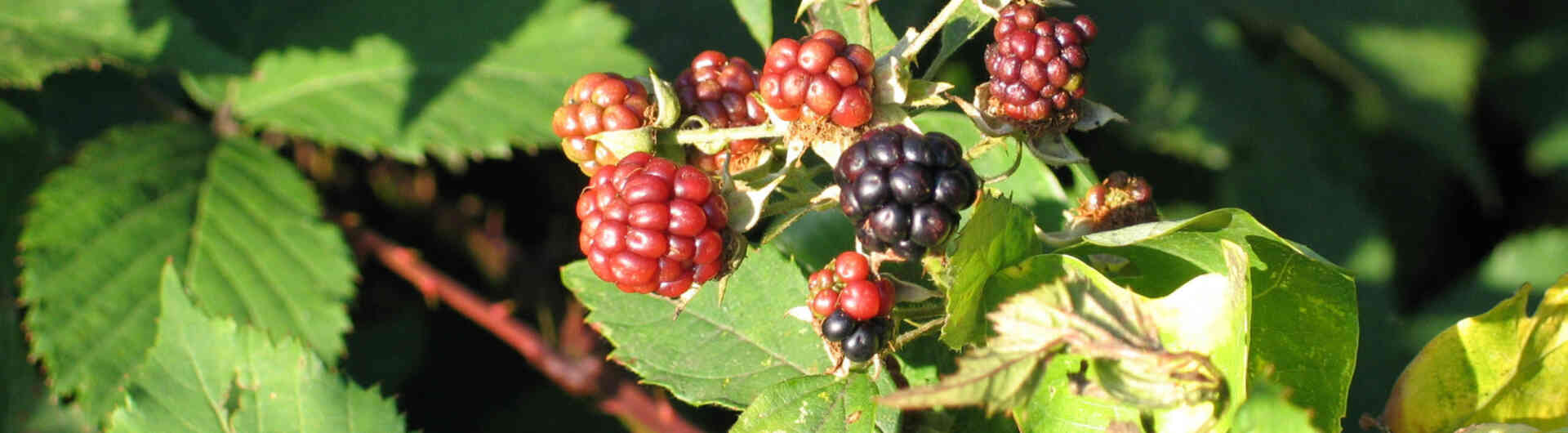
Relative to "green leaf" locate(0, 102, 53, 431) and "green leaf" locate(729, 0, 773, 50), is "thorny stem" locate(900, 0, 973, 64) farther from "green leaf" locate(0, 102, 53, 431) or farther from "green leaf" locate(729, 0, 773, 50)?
"green leaf" locate(0, 102, 53, 431)

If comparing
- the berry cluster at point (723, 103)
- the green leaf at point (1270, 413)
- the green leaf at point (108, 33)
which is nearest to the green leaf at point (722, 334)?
the berry cluster at point (723, 103)

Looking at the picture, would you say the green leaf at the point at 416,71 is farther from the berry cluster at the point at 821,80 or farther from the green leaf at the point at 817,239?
the berry cluster at the point at 821,80

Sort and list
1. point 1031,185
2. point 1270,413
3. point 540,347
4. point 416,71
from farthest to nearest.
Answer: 1. point 416,71
2. point 540,347
3. point 1031,185
4. point 1270,413

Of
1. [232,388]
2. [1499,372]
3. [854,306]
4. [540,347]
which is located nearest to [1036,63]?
[854,306]

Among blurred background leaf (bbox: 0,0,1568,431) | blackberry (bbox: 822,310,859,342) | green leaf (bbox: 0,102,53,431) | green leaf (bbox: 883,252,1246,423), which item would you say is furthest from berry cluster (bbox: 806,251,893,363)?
green leaf (bbox: 0,102,53,431)

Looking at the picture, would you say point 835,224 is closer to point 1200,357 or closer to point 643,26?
point 1200,357

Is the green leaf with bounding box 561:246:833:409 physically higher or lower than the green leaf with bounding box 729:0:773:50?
lower

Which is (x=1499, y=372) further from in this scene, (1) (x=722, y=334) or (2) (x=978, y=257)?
(1) (x=722, y=334)
